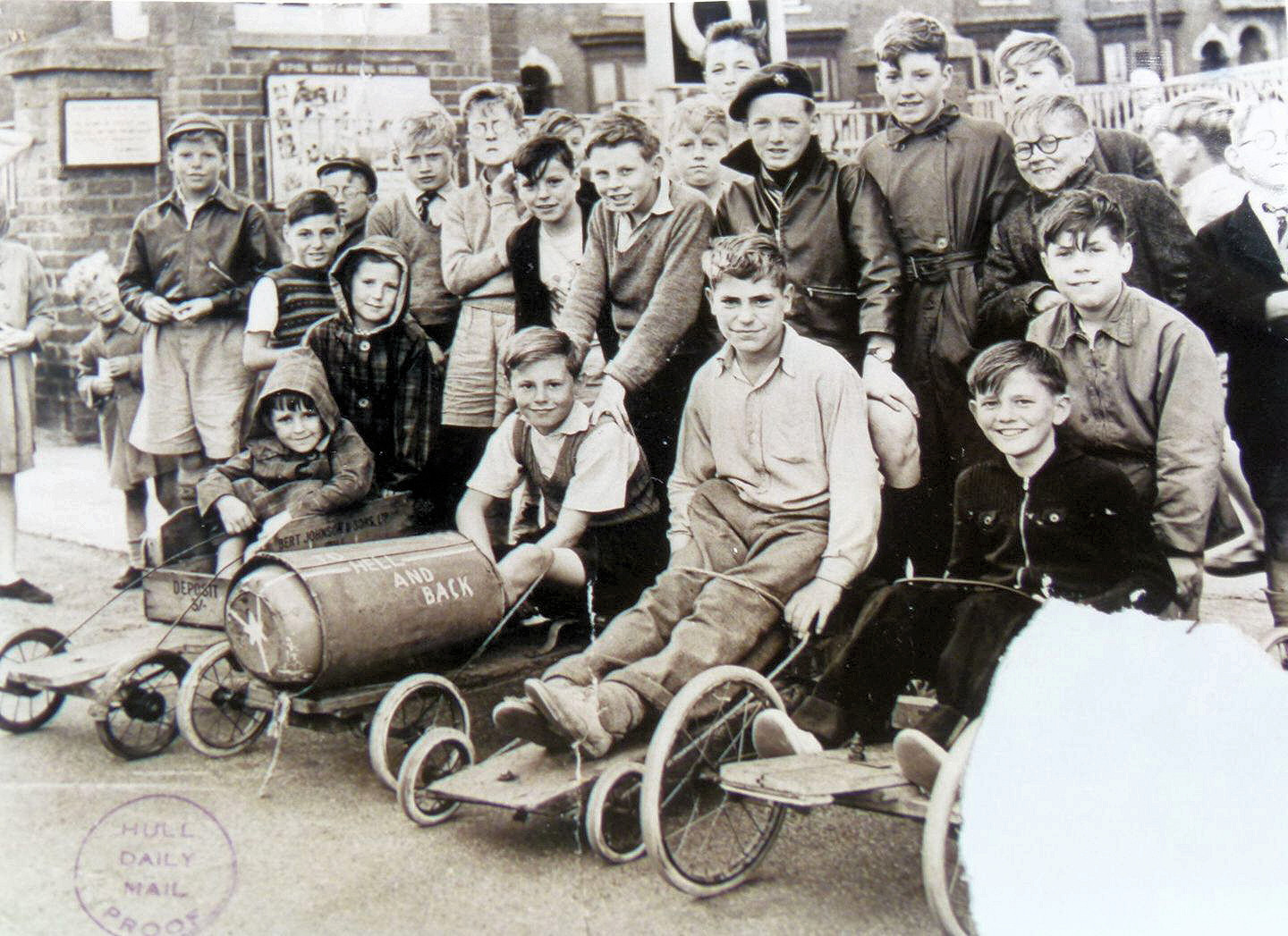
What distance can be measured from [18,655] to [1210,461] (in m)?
3.99

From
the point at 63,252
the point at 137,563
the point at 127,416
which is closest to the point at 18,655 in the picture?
the point at 137,563

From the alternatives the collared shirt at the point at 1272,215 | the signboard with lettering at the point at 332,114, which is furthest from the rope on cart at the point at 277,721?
the collared shirt at the point at 1272,215

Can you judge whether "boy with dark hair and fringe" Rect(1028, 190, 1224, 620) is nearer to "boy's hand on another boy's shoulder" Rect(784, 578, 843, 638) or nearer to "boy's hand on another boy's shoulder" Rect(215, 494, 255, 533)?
"boy's hand on another boy's shoulder" Rect(784, 578, 843, 638)

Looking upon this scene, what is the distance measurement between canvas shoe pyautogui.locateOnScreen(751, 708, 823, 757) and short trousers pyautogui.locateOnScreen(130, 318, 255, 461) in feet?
9.37

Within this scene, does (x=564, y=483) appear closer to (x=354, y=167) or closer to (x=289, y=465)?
(x=289, y=465)

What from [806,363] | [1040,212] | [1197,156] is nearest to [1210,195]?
[1197,156]

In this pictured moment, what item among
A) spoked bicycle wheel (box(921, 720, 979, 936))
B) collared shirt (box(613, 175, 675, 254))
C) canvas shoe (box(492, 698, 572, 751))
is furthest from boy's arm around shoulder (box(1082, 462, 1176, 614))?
collared shirt (box(613, 175, 675, 254))

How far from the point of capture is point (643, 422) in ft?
14.7

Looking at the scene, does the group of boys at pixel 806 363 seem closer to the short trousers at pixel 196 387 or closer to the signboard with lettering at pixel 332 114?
the short trousers at pixel 196 387

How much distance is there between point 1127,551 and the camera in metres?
3.34

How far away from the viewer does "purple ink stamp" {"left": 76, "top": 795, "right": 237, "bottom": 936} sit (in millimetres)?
3293

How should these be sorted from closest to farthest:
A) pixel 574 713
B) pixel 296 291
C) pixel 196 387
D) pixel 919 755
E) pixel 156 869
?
pixel 919 755 → pixel 574 713 → pixel 156 869 → pixel 296 291 → pixel 196 387

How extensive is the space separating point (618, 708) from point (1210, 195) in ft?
8.10

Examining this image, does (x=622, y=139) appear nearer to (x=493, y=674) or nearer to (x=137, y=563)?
(x=493, y=674)
